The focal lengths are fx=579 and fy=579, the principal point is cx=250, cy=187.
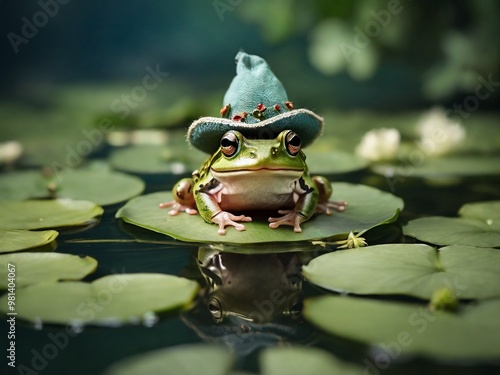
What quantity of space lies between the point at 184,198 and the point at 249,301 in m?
0.88

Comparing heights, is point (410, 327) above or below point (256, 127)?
below

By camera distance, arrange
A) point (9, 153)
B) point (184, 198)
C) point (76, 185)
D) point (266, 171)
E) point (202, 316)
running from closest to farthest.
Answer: point (202, 316) < point (266, 171) < point (184, 198) < point (76, 185) < point (9, 153)

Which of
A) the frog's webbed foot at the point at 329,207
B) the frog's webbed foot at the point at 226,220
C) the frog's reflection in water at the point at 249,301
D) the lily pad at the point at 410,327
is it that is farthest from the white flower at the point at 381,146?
the lily pad at the point at 410,327

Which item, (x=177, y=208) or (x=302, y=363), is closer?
(x=302, y=363)

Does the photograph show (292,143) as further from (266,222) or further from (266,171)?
(266,222)

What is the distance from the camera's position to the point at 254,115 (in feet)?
7.94

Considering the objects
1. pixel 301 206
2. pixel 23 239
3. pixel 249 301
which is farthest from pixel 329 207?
pixel 23 239

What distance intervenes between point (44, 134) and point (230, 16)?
124 inches

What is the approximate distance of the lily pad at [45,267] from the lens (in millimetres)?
1962

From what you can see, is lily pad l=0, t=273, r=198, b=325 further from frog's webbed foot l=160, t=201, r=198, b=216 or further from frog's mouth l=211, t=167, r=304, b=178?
frog's webbed foot l=160, t=201, r=198, b=216

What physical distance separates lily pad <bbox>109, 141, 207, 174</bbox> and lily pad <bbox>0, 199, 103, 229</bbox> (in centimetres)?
88

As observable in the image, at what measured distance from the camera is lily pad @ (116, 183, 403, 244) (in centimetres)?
233

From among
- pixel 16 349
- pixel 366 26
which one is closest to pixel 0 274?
pixel 16 349

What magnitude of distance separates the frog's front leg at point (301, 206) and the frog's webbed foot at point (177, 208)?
0.40m
